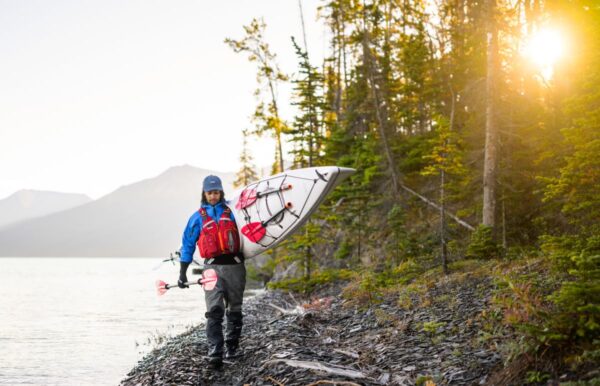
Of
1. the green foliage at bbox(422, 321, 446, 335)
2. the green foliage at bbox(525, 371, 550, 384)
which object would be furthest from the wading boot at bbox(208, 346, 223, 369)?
the green foliage at bbox(525, 371, 550, 384)

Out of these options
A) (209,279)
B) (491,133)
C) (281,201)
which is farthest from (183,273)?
(491,133)

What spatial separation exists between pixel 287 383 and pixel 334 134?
19.5 metres

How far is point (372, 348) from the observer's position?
25.1 feet

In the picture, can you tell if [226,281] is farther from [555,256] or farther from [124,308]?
[124,308]

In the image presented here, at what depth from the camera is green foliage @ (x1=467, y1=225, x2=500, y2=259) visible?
1344 cm

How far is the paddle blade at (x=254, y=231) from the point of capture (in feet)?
31.3

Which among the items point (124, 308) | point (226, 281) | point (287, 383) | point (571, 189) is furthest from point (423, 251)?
point (124, 308)

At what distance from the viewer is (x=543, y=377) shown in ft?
16.2

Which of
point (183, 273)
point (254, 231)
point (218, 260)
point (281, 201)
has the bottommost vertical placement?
point (183, 273)

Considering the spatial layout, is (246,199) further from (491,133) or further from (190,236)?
(491,133)

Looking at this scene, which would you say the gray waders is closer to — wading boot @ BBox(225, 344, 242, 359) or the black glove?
wading boot @ BBox(225, 344, 242, 359)

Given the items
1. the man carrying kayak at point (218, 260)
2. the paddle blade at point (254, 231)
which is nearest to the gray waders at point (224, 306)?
the man carrying kayak at point (218, 260)

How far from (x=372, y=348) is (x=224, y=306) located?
103 inches

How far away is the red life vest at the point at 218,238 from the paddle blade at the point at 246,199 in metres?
1.75
